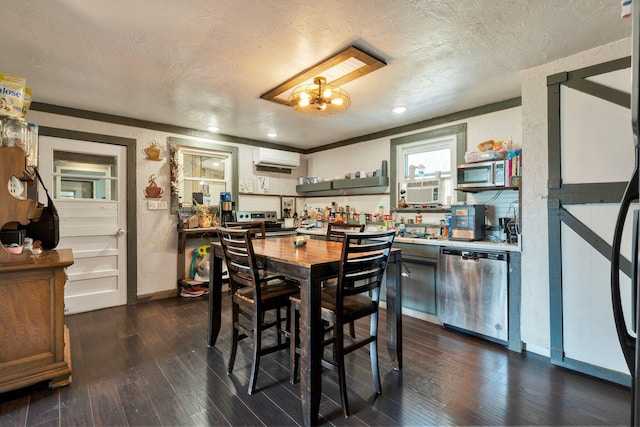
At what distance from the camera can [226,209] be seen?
14.9 feet

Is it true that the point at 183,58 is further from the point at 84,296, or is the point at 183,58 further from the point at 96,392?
the point at 84,296

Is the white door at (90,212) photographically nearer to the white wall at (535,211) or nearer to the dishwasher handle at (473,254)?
the dishwasher handle at (473,254)

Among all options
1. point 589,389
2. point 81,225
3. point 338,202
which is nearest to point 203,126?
point 81,225

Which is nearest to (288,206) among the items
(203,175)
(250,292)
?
(203,175)

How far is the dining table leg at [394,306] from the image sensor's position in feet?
7.24

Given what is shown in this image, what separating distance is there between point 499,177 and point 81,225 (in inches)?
181

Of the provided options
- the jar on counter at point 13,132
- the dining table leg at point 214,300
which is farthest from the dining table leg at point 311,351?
the jar on counter at point 13,132

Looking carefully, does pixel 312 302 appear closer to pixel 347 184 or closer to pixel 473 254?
pixel 473 254

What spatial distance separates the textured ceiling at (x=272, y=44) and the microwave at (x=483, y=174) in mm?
723

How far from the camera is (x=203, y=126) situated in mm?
4254

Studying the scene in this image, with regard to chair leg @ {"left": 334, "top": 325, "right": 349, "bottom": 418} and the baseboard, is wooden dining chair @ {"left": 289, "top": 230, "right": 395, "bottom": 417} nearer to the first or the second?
chair leg @ {"left": 334, "top": 325, "right": 349, "bottom": 418}

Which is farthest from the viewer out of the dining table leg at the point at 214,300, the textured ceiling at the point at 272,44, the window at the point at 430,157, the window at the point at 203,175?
the window at the point at 203,175

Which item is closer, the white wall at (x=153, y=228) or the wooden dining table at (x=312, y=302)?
the wooden dining table at (x=312, y=302)

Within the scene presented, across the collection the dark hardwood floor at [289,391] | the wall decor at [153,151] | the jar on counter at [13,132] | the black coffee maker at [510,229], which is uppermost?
the wall decor at [153,151]
